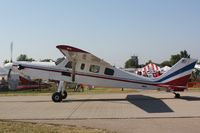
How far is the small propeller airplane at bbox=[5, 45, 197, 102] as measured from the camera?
19109 mm

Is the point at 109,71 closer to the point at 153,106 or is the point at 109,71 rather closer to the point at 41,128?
the point at 153,106

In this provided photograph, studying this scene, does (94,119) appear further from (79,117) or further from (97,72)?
(97,72)

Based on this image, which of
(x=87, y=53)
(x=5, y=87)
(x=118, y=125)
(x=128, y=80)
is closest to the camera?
(x=118, y=125)

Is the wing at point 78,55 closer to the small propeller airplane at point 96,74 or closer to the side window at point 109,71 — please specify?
the small propeller airplane at point 96,74

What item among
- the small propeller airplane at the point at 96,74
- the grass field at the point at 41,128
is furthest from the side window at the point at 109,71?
the grass field at the point at 41,128

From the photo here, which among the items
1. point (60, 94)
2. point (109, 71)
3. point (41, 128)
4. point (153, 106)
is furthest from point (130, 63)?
point (41, 128)

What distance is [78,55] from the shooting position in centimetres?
1819

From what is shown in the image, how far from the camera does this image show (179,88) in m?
19.4

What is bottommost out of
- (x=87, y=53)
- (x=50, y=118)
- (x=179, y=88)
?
(x=50, y=118)

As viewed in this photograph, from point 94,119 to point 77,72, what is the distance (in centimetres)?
786

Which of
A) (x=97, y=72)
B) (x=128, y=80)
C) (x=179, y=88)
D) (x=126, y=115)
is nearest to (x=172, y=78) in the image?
(x=179, y=88)

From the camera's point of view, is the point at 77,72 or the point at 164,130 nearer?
the point at 164,130

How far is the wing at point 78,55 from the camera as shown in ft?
56.4

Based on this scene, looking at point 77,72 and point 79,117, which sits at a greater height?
point 77,72
